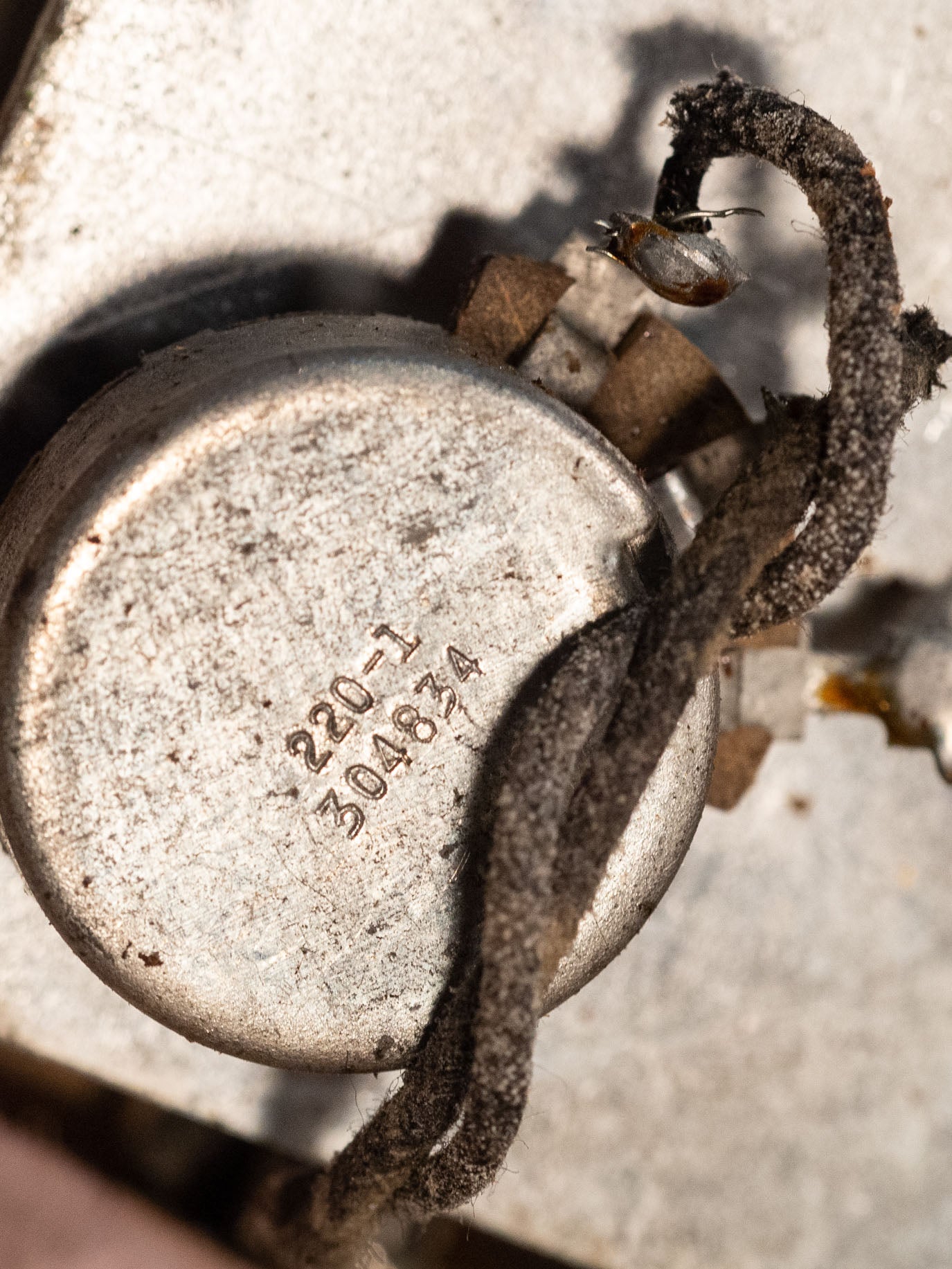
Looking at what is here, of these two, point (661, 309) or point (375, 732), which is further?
point (661, 309)

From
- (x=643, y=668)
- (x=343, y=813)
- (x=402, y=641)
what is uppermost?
(x=643, y=668)

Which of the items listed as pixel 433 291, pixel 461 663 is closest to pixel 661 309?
pixel 433 291

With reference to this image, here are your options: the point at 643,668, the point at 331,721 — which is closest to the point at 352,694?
the point at 331,721

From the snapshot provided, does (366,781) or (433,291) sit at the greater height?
(433,291)

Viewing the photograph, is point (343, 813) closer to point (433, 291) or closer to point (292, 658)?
point (292, 658)

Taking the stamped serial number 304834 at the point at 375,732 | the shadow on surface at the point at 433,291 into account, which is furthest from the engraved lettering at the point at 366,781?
the shadow on surface at the point at 433,291

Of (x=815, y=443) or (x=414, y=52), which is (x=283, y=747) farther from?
(x=414, y=52)

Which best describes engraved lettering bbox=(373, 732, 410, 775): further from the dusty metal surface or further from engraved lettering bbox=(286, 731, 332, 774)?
the dusty metal surface
